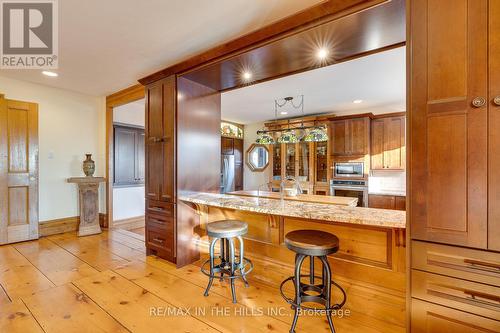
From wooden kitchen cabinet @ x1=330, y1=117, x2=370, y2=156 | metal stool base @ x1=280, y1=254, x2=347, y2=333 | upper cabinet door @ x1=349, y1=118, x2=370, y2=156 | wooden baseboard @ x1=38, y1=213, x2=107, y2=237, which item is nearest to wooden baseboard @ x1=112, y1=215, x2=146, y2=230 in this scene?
wooden baseboard @ x1=38, y1=213, x2=107, y2=237

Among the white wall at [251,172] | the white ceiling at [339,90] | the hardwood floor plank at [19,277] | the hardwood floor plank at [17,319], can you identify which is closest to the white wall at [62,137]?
the hardwood floor plank at [19,277]

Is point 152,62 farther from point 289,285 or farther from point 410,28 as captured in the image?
point 289,285

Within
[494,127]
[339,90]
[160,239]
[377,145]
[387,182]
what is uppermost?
[339,90]

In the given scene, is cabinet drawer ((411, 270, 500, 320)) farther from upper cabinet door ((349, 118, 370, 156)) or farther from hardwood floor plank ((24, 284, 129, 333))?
upper cabinet door ((349, 118, 370, 156))

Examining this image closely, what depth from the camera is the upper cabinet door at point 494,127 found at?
1.12 m

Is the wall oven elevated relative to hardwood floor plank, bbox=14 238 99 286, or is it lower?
elevated

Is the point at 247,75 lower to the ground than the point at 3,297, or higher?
higher

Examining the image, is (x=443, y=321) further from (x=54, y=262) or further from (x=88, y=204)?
(x=88, y=204)

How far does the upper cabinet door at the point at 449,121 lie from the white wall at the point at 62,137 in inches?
202

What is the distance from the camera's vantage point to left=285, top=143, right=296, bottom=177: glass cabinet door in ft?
19.1

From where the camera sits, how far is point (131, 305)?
2018 mm

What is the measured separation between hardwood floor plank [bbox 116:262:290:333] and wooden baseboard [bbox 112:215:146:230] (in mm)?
2419

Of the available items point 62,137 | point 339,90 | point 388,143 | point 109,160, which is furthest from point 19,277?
point 388,143

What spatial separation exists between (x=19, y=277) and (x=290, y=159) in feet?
16.7
